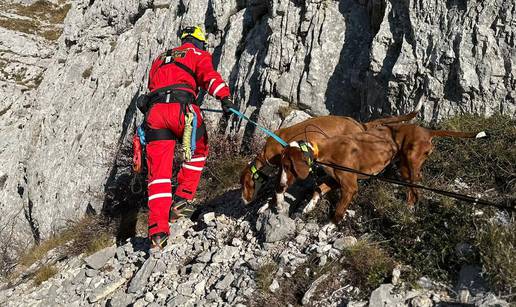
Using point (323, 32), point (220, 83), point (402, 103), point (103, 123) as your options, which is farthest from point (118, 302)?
point (103, 123)

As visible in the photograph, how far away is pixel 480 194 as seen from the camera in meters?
4.10

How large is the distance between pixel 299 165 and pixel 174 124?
1.81 meters

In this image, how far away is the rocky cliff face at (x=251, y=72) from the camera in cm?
511

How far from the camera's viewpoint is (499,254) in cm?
295

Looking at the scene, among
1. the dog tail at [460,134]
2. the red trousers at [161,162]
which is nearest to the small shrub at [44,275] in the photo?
the red trousers at [161,162]

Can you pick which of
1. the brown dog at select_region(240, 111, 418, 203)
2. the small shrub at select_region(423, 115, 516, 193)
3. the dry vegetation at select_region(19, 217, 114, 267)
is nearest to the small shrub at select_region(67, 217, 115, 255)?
the dry vegetation at select_region(19, 217, 114, 267)

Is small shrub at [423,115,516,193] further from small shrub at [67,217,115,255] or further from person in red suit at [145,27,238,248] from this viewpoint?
small shrub at [67,217,115,255]

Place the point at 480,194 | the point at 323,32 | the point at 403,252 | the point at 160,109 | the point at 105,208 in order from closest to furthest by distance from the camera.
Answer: the point at 403,252, the point at 480,194, the point at 160,109, the point at 323,32, the point at 105,208

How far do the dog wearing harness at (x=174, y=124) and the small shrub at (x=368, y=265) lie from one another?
8.28 ft

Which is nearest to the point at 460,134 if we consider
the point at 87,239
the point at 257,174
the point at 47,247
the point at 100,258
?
the point at 257,174

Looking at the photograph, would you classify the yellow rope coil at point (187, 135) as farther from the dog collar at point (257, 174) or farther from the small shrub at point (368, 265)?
the small shrub at point (368, 265)

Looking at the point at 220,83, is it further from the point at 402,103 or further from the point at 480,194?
the point at 480,194

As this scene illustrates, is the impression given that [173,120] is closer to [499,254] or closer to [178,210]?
[178,210]

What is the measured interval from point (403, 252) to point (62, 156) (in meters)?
12.0
